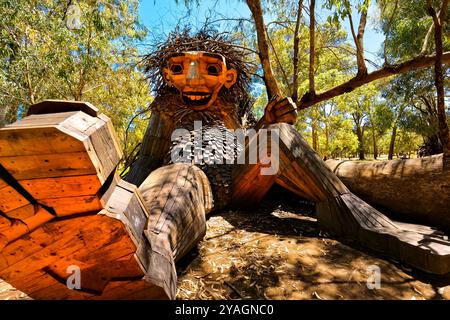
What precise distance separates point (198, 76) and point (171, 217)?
2.00 metres

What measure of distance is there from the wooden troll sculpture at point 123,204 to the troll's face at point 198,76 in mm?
577

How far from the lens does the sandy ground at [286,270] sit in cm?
132

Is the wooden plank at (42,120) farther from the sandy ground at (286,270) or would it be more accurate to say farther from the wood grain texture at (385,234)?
the wood grain texture at (385,234)

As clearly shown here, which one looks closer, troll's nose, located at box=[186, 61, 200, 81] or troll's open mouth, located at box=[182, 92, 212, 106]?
troll's nose, located at box=[186, 61, 200, 81]

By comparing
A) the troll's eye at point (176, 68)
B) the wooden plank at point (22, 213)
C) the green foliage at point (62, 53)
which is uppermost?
the green foliage at point (62, 53)

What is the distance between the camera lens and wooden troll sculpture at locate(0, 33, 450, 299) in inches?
29.9

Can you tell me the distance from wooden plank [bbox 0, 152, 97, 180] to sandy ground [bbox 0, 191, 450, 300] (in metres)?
0.91

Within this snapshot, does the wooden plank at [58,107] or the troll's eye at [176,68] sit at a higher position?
the troll's eye at [176,68]

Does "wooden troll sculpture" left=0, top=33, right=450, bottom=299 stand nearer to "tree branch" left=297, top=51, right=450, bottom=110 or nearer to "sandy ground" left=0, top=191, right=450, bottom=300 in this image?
A: "sandy ground" left=0, top=191, right=450, bottom=300

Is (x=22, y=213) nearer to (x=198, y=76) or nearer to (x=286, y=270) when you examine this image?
(x=286, y=270)

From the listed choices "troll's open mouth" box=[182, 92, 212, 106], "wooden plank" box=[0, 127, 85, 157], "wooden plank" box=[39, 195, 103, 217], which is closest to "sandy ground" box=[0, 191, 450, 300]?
"wooden plank" box=[39, 195, 103, 217]

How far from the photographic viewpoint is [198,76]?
9.73 ft

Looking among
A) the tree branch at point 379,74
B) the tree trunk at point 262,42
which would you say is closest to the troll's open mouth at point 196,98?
the tree trunk at point 262,42
